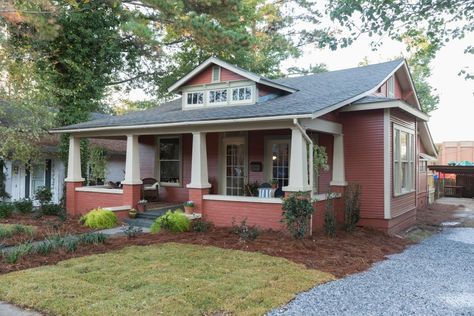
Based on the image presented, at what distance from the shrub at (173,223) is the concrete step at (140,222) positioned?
1.19 meters

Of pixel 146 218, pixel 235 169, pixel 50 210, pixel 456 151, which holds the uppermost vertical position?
pixel 456 151

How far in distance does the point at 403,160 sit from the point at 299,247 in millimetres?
5552

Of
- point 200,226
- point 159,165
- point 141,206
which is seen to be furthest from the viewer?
point 159,165

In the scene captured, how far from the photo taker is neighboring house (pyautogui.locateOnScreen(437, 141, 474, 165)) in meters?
26.5

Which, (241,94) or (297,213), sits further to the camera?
(241,94)

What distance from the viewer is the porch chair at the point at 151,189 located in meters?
13.4

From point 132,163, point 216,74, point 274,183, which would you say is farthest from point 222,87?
point 132,163

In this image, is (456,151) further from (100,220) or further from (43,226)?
(43,226)

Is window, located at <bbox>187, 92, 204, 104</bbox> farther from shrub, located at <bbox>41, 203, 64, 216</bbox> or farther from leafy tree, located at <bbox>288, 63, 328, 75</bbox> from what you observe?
leafy tree, located at <bbox>288, 63, 328, 75</bbox>

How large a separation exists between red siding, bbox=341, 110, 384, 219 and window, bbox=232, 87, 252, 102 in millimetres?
2748

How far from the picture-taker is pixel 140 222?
420 inches

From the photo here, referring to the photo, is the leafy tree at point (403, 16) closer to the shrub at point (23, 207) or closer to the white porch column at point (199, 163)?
the white porch column at point (199, 163)

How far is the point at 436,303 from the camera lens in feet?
15.9

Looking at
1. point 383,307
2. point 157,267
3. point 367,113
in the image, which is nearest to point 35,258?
point 157,267
